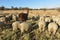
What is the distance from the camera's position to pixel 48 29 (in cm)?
2062

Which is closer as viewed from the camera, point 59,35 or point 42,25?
point 59,35

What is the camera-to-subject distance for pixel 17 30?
2159 cm

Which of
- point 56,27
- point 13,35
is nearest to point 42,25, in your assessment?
point 56,27

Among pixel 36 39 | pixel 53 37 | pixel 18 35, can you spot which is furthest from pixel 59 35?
pixel 18 35

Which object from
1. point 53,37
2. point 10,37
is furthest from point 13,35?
point 53,37

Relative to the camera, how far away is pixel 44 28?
21125 millimetres

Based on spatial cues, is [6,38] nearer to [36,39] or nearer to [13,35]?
[13,35]

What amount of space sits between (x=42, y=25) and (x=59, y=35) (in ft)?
8.97

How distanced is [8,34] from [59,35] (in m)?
5.28

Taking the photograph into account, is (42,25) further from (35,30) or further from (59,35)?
(59,35)

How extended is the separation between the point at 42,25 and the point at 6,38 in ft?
13.9

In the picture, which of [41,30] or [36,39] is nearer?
[36,39]

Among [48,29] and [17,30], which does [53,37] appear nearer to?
[48,29]

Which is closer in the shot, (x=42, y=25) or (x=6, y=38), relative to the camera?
(x=6, y=38)
